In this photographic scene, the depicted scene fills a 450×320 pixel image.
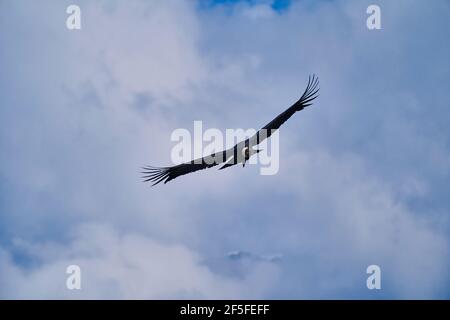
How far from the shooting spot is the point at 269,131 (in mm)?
13219
